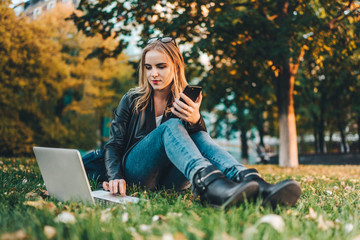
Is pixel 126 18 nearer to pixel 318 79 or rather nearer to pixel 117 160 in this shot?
pixel 117 160

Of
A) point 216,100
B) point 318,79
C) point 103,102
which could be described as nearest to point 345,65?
point 216,100

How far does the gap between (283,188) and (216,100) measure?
29.7ft

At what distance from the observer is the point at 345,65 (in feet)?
33.0

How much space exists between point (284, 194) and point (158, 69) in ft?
5.09

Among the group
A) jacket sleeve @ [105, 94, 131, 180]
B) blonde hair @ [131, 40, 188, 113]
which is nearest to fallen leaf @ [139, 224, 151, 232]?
jacket sleeve @ [105, 94, 131, 180]

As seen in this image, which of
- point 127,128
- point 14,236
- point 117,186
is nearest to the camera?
point 14,236

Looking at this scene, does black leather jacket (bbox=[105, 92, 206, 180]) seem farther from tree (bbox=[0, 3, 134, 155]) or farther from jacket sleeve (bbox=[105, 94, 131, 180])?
tree (bbox=[0, 3, 134, 155])

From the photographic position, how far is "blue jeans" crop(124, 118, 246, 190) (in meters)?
2.03

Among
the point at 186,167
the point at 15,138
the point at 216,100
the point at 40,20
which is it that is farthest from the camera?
the point at 40,20

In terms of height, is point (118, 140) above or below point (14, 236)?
above

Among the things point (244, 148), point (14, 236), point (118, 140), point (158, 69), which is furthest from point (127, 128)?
point (244, 148)

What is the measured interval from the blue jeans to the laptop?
1.26 ft

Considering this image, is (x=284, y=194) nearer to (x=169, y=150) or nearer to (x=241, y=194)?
(x=241, y=194)

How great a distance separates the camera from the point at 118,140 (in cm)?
274
